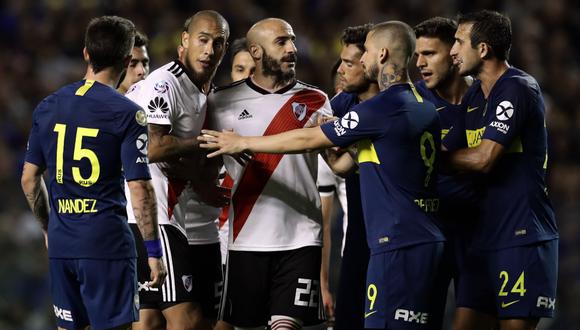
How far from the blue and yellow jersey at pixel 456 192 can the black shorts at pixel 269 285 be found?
0.98 metres

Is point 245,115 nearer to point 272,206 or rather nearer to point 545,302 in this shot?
point 272,206

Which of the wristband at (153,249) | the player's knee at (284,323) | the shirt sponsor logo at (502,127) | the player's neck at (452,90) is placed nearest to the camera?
the wristband at (153,249)

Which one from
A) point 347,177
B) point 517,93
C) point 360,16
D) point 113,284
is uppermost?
point 360,16

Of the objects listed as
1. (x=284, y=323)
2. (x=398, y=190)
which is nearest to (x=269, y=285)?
(x=284, y=323)

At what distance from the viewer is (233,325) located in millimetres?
7297

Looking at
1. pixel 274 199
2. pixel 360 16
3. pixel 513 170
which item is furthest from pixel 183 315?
pixel 360 16

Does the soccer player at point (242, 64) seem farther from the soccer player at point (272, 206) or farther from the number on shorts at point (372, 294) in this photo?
the number on shorts at point (372, 294)

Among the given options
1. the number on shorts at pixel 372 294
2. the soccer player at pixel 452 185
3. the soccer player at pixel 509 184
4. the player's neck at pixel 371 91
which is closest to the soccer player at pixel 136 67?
the player's neck at pixel 371 91

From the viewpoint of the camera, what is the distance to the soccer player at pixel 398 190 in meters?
6.51

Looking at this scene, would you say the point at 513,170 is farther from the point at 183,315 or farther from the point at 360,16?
the point at 360,16

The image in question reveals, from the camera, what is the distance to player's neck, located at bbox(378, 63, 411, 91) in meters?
6.70

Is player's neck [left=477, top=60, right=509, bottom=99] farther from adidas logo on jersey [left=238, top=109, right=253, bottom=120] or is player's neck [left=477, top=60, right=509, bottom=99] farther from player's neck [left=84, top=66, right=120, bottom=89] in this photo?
player's neck [left=84, top=66, right=120, bottom=89]

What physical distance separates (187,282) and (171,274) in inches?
5.1

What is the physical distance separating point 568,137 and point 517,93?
7208mm
